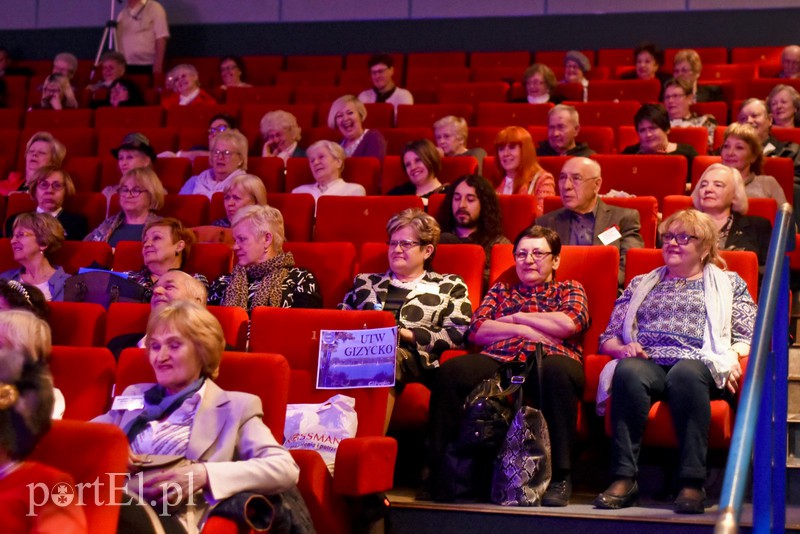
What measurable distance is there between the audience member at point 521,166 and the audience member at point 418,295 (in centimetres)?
105

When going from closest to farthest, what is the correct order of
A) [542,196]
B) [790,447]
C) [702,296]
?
[790,447]
[702,296]
[542,196]

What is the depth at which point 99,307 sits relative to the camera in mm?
3389

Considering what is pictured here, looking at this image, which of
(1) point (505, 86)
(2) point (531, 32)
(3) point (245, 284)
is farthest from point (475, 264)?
(2) point (531, 32)

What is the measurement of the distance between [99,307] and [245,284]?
0.56 meters

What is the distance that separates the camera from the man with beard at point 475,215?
161 inches

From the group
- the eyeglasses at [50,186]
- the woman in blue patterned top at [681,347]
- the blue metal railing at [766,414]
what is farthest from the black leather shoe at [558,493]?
Result: the eyeglasses at [50,186]

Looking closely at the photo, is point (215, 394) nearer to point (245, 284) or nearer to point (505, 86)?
point (245, 284)

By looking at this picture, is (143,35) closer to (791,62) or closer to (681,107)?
(681,107)

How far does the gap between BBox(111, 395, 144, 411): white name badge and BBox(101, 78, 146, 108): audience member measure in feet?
14.3

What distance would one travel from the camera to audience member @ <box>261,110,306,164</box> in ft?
18.0

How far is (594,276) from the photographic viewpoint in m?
3.61

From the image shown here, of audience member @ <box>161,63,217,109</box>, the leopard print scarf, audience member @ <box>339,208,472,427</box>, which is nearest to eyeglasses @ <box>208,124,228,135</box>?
audience member @ <box>161,63,217,109</box>

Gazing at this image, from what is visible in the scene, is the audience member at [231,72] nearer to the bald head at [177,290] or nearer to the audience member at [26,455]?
the bald head at [177,290]

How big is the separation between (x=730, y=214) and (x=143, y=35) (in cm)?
496
